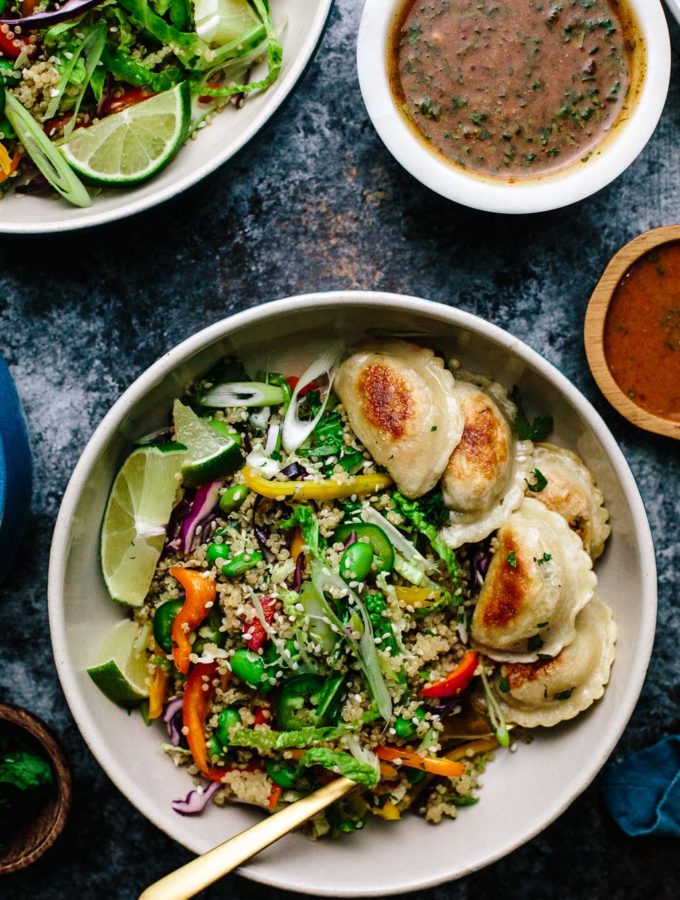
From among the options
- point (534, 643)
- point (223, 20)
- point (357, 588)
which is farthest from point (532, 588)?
point (223, 20)

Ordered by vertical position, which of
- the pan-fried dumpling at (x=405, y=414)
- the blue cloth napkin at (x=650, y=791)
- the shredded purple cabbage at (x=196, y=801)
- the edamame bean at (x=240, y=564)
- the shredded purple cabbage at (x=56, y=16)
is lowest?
the blue cloth napkin at (x=650, y=791)

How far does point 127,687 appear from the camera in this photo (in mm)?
3078

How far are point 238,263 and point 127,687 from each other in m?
1.67

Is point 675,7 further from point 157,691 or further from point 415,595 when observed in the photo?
point 157,691

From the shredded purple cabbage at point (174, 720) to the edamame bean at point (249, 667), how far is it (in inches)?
13.2

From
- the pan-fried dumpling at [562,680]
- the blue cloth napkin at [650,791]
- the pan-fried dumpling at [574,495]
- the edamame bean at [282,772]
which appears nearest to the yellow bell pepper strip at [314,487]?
the pan-fried dumpling at [574,495]

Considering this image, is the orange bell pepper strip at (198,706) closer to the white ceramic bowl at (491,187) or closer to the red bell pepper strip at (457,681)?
the red bell pepper strip at (457,681)

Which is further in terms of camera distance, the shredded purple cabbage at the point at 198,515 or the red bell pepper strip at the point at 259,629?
the shredded purple cabbage at the point at 198,515

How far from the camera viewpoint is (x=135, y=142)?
3221mm

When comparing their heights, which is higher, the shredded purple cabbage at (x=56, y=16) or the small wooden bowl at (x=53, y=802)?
the shredded purple cabbage at (x=56, y=16)

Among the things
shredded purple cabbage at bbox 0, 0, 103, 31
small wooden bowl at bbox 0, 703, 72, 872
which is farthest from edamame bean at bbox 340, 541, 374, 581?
shredded purple cabbage at bbox 0, 0, 103, 31

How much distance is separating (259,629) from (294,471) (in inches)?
22.1

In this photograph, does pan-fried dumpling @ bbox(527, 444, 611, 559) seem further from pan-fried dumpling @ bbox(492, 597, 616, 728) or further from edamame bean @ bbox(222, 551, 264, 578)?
edamame bean @ bbox(222, 551, 264, 578)

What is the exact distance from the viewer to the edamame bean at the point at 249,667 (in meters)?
2.95
